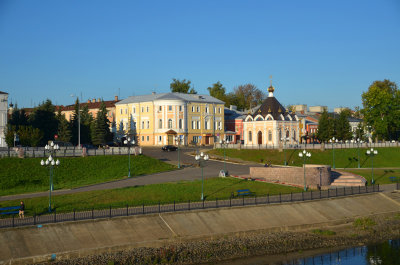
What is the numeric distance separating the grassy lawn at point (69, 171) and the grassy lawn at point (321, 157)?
16729 millimetres

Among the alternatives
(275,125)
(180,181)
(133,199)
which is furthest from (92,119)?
(133,199)

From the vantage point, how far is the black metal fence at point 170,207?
1099 inches

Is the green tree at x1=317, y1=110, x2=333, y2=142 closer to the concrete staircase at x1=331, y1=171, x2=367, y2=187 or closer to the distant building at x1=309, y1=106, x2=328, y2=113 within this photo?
the concrete staircase at x1=331, y1=171, x2=367, y2=187

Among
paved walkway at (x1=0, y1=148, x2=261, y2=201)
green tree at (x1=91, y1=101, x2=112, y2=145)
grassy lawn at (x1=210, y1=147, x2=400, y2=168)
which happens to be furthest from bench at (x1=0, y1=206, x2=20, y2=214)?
green tree at (x1=91, y1=101, x2=112, y2=145)

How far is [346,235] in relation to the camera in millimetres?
33031

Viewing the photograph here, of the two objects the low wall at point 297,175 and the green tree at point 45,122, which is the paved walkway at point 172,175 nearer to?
the low wall at point 297,175

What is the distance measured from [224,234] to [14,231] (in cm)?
1265

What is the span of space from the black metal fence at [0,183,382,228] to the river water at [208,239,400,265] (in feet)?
19.0

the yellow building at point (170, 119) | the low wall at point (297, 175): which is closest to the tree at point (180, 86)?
the yellow building at point (170, 119)

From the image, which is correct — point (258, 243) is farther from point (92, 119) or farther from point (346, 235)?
point (92, 119)

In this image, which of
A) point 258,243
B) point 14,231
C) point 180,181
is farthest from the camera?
point 180,181

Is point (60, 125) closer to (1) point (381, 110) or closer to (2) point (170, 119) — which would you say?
(2) point (170, 119)

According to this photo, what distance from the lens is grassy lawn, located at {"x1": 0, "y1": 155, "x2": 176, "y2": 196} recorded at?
41.3m

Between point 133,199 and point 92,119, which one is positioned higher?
point 92,119
